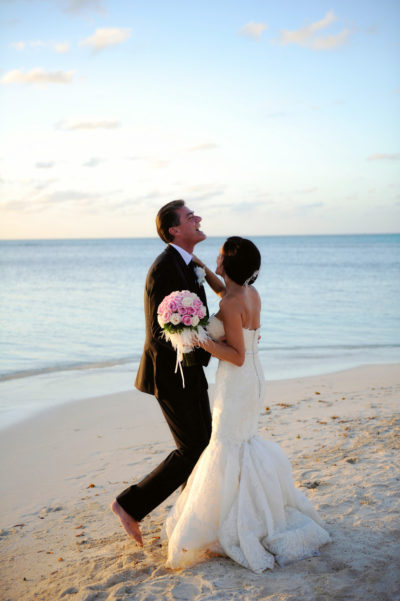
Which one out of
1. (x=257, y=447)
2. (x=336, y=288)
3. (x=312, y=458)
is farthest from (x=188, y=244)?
(x=336, y=288)

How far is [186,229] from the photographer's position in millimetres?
4055

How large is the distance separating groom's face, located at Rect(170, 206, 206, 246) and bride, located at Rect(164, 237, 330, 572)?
357mm

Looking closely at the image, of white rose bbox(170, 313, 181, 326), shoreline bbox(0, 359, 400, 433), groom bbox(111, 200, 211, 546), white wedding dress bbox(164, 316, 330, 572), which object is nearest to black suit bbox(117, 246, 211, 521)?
groom bbox(111, 200, 211, 546)

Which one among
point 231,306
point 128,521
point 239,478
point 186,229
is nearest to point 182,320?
point 231,306

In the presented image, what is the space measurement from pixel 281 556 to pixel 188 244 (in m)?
2.17

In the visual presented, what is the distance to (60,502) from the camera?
5293 millimetres

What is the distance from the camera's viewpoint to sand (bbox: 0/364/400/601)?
3371mm

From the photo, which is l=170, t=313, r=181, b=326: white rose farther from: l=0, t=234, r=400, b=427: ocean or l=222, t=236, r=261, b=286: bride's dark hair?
l=0, t=234, r=400, b=427: ocean

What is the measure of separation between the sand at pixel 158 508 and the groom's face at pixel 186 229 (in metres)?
2.17

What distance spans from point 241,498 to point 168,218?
78.2 inches

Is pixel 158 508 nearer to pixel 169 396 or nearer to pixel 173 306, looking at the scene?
pixel 169 396

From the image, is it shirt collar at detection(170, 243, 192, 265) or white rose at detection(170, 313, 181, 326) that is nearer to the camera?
white rose at detection(170, 313, 181, 326)

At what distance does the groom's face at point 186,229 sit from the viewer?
405 centimetres

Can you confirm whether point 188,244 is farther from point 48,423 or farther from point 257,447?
point 48,423
